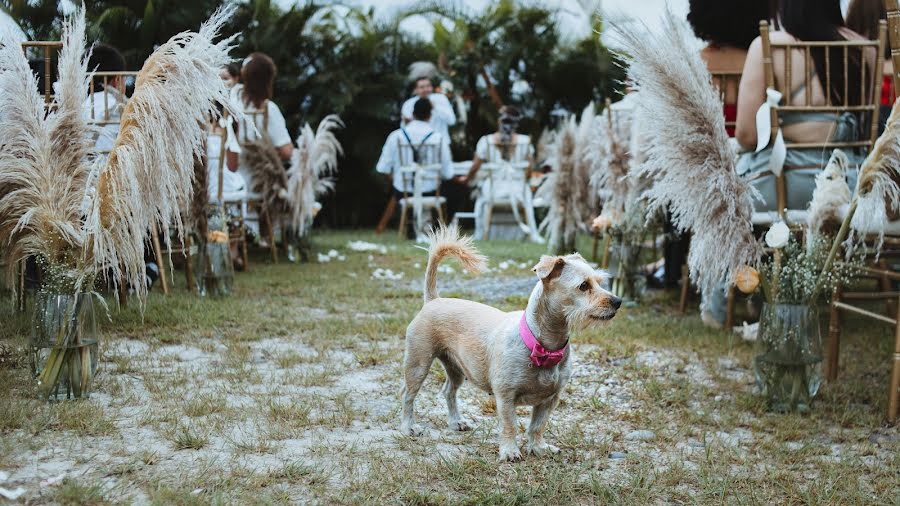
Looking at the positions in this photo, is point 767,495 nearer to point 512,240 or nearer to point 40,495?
point 40,495

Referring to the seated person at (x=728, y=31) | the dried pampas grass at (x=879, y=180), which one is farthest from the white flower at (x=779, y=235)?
the seated person at (x=728, y=31)

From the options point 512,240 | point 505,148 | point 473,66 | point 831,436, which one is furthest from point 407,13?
point 831,436

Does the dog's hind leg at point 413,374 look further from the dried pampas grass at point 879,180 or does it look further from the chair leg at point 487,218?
the chair leg at point 487,218

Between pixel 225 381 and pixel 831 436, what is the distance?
2447mm

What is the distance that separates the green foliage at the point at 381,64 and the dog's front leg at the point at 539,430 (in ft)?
31.0

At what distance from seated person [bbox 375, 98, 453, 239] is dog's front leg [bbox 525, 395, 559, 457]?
8163mm

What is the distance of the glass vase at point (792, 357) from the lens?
3.34 metres

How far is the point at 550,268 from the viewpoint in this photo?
2.65 metres

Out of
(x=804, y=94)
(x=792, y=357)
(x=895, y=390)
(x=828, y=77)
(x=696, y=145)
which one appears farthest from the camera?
(x=804, y=94)

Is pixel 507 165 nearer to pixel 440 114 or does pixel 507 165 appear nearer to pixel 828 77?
pixel 440 114

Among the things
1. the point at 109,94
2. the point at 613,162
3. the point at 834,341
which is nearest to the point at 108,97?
the point at 109,94

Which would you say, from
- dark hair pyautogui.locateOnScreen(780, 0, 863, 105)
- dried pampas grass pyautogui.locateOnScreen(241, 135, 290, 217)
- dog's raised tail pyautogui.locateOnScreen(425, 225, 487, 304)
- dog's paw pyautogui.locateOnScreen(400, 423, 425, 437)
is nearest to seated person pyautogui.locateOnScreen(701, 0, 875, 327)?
dark hair pyautogui.locateOnScreen(780, 0, 863, 105)

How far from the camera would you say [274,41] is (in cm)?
1176

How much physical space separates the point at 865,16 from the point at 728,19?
0.76 metres
